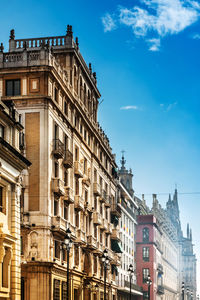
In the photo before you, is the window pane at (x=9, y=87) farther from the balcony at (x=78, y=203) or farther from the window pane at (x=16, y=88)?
the balcony at (x=78, y=203)

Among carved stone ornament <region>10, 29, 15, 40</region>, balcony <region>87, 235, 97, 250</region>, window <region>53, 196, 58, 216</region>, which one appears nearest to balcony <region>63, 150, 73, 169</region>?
window <region>53, 196, 58, 216</region>

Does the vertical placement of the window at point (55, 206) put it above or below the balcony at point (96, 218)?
below

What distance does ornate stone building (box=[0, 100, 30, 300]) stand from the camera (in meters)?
35.4

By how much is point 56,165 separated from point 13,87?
7.79 m

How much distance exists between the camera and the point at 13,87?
55281 millimetres

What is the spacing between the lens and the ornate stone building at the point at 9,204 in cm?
3541

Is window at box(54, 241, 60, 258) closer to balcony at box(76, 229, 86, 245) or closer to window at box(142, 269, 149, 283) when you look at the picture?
balcony at box(76, 229, 86, 245)

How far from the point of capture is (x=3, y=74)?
5528 cm

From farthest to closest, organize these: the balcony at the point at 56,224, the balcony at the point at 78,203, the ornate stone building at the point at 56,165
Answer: the balcony at the point at 78,203 < the balcony at the point at 56,224 < the ornate stone building at the point at 56,165

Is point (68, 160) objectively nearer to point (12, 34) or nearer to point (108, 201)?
point (12, 34)

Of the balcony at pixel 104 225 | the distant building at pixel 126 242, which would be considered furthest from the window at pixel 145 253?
the balcony at pixel 104 225

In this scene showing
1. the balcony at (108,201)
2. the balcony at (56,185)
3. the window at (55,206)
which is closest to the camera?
the balcony at (56,185)

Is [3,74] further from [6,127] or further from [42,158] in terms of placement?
[6,127]

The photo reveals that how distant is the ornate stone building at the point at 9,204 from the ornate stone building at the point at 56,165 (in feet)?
48.0
